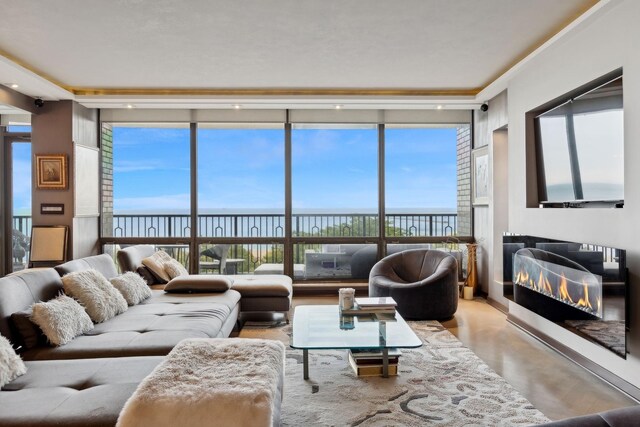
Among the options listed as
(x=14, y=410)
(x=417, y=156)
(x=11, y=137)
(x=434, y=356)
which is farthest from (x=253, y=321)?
(x=11, y=137)

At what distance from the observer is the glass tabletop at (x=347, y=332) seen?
9.58ft

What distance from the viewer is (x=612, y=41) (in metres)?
2.99

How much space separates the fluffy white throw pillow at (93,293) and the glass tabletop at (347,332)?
1362 mm

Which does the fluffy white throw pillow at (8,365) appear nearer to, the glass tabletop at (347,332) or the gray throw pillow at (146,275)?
the glass tabletop at (347,332)

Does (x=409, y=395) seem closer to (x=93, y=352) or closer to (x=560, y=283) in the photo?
(x=560, y=283)

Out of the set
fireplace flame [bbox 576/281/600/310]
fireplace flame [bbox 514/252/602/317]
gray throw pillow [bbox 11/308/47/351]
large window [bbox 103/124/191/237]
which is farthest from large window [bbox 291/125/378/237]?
gray throw pillow [bbox 11/308/47/351]

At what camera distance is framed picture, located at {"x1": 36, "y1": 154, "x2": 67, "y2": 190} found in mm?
5430

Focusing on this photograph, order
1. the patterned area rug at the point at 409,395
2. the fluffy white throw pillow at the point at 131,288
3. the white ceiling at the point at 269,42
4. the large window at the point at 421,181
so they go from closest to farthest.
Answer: the patterned area rug at the point at 409,395 → the white ceiling at the point at 269,42 → the fluffy white throw pillow at the point at 131,288 → the large window at the point at 421,181

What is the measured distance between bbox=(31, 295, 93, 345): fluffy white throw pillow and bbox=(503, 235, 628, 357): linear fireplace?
3423 mm

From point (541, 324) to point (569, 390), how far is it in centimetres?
121

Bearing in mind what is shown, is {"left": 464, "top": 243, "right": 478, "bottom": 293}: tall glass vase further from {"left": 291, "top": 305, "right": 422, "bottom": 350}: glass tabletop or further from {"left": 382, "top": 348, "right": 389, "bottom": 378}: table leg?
{"left": 382, "top": 348, "right": 389, "bottom": 378}: table leg

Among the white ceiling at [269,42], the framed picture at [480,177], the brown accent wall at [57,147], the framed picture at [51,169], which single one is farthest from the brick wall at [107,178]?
the framed picture at [480,177]

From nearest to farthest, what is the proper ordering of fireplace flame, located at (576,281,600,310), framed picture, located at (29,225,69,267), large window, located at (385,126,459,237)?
fireplace flame, located at (576,281,600,310), framed picture, located at (29,225,69,267), large window, located at (385,126,459,237)

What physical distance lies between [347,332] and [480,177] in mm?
3608
